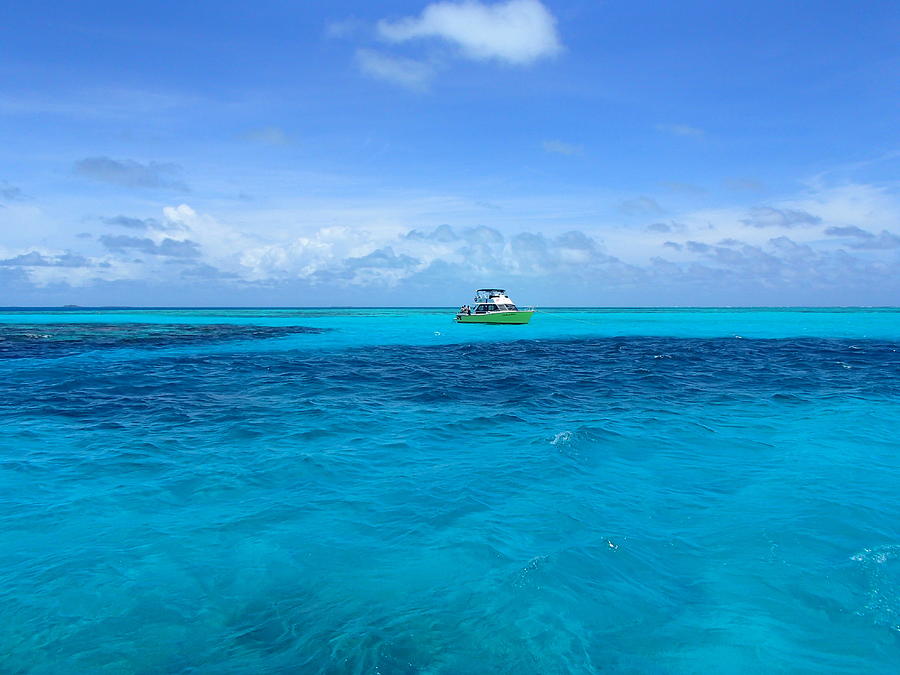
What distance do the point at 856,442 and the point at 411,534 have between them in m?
13.2

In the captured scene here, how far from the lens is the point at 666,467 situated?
12.6 m

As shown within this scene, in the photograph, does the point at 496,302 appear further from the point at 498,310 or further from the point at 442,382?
the point at 442,382

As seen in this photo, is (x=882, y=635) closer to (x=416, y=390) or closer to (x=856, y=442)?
(x=856, y=442)

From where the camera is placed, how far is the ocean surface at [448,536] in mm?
6262

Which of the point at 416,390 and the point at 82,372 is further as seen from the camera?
the point at 82,372

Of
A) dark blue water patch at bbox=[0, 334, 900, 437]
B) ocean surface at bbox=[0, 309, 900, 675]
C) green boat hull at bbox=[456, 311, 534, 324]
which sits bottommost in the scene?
ocean surface at bbox=[0, 309, 900, 675]

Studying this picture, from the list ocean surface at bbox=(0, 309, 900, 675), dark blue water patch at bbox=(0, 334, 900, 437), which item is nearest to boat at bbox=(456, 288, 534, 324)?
dark blue water patch at bbox=(0, 334, 900, 437)

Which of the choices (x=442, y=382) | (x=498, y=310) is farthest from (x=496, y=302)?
(x=442, y=382)

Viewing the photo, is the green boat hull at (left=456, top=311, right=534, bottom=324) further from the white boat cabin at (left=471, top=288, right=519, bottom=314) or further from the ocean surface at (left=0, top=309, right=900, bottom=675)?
the ocean surface at (left=0, top=309, right=900, bottom=675)

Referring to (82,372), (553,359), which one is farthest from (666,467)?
(82,372)

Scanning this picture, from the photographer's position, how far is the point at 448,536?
9.01 m

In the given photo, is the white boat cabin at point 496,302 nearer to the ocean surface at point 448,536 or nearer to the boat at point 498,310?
the boat at point 498,310

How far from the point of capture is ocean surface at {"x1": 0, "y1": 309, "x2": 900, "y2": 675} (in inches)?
247

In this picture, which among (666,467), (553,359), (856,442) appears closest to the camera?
(666,467)
